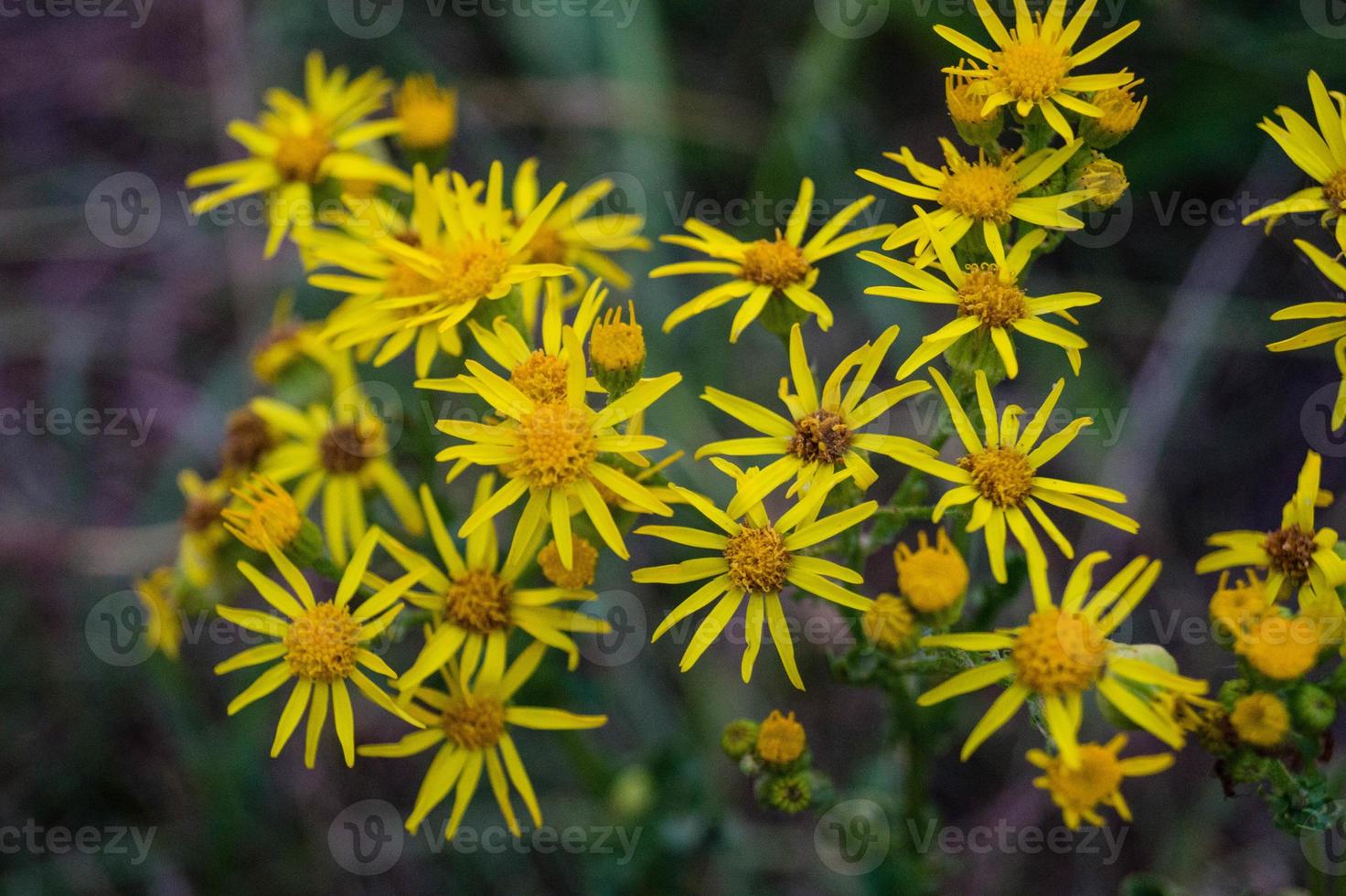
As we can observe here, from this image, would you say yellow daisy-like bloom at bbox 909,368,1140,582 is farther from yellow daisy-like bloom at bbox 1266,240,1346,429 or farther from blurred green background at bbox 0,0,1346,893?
blurred green background at bbox 0,0,1346,893

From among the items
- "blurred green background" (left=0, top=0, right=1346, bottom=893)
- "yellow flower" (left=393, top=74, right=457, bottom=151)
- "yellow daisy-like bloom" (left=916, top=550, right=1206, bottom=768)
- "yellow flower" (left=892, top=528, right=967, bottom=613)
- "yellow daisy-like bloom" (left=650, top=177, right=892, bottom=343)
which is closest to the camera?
"yellow daisy-like bloom" (left=916, top=550, right=1206, bottom=768)

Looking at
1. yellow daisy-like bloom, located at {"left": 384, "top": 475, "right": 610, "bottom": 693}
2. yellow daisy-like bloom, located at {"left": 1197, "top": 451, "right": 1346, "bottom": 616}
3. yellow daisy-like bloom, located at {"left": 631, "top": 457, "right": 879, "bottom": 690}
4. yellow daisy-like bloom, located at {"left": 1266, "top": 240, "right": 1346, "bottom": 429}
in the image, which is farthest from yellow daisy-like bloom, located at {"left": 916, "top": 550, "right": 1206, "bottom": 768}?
yellow daisy-like bloom, located at {"left": 384, "top": 475, "right": 610, "bottom": 693}

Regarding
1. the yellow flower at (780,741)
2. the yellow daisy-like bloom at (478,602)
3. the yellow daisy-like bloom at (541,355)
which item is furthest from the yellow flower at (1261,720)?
the yellow daisy-like bloom at (541,355)

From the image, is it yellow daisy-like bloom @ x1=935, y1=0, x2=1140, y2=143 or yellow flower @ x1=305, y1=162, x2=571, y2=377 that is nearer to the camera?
yellow daisy-like bloom @ x1=935, y1=0, x2=1140, y2=143

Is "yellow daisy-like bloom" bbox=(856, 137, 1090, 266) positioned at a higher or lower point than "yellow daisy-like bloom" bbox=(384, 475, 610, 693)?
higher

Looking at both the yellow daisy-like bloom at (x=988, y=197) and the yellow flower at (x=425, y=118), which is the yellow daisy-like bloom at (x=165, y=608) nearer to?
the yellow flower at (x=425, y=118)
